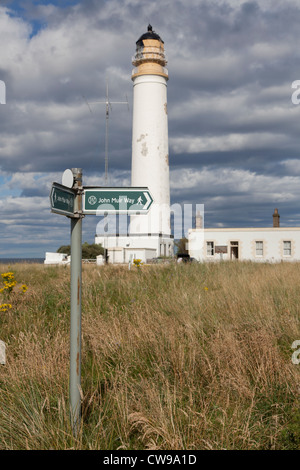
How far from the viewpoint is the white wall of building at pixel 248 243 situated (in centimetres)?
3622

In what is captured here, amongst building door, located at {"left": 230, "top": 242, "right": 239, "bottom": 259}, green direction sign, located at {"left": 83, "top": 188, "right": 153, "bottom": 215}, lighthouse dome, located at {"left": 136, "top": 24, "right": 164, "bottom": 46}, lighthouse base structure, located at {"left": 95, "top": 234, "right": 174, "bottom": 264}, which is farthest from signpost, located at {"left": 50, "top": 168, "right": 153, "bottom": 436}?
building door, located at {"left": 230, "top": 242, "right": 239, "bottom": 259}

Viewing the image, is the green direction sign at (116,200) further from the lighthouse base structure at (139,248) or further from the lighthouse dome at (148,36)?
the lighthouse dome at (148,36)

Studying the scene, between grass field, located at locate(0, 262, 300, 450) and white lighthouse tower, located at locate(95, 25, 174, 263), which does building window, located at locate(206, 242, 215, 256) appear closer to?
white lighthouse tower, located at locate(95, 25, 174, 263)

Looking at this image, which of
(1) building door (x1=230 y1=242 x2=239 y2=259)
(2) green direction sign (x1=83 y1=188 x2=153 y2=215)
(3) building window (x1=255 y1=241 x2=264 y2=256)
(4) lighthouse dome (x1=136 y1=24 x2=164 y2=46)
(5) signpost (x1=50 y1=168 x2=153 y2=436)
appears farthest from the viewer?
(1) building door (x1=230 y1=242 x2=239 y2=259)

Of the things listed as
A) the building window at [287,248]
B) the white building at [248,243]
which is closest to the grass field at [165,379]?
the white building at [248,243]

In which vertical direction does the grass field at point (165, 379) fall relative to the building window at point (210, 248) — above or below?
below

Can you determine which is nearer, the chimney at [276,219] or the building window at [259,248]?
the building window at [259,248]

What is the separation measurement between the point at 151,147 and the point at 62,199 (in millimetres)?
29411

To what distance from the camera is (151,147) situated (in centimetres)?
3169

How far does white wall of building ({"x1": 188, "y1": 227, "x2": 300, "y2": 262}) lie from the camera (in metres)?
36.2


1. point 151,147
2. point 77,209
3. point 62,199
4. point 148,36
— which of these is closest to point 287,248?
point 151,147

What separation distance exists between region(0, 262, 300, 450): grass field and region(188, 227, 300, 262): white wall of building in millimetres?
29941

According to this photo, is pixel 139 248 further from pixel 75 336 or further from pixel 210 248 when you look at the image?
pixel 75 336
